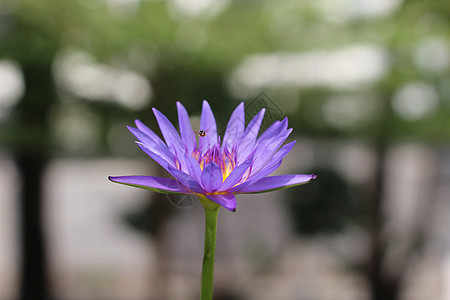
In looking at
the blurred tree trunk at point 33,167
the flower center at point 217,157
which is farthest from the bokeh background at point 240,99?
the flower center at point 217,157

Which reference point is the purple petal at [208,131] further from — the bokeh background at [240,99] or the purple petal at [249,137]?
the bokeh background at [240,99]

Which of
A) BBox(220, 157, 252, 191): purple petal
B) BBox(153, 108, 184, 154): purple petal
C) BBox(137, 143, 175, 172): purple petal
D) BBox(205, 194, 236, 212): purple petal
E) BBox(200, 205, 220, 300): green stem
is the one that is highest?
BBox(153, 108, 184, 154): purple petal

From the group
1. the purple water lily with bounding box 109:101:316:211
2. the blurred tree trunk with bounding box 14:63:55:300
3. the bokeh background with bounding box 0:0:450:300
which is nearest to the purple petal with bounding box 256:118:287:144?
the purple water lily with bounding box 109:101:316:211

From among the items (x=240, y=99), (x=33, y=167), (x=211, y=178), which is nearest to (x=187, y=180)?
(x=211, y=178)

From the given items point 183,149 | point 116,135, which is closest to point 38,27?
point 116,135

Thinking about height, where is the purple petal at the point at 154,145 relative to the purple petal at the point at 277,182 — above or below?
above

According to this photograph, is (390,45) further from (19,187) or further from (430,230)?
(19,187)

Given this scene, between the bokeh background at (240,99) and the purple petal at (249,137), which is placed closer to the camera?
the purple petal at (249,137)

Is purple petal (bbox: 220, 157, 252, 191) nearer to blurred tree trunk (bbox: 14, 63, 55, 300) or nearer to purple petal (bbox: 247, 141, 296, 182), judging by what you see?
purple petal (bbox: 247, 141, 296, 182)

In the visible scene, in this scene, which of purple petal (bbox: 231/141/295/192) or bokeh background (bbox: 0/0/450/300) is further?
bokeh background (bbox: 0/0/450/300)
